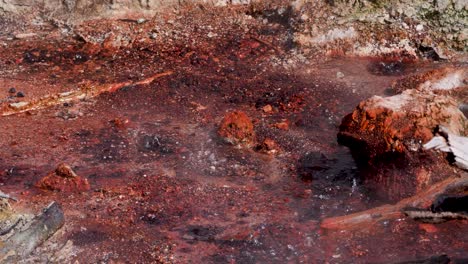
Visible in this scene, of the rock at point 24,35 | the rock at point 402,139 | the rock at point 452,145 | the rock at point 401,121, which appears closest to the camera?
the rock at point 452,145

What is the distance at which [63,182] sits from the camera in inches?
228

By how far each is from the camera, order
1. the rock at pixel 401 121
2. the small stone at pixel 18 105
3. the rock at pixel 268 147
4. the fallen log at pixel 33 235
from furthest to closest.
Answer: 1. the small stone at pixel 18 105
2. the rock at pixel 268 147
3. the rock at pixel 401 121
4. the fallen log at pixel 33 235

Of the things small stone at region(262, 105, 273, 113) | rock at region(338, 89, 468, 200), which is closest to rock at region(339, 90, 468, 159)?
rock at region(338, 89, 468, 200)

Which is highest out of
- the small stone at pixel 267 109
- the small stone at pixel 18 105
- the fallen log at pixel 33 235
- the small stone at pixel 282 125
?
the small stone at pixel 267 109

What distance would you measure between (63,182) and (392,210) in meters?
2.94

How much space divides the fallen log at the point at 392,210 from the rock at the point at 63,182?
223 cm

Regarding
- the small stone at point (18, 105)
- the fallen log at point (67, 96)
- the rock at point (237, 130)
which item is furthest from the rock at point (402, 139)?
the small stone at point (18, 105)

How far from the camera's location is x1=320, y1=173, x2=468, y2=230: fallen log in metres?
5.22

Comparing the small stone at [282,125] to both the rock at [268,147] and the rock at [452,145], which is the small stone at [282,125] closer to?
the rock at [268,147]

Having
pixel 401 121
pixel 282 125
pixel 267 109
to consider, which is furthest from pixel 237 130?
pixel 401 121

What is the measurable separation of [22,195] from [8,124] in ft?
5.60

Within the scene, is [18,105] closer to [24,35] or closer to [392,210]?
[24,35]

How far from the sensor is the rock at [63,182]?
5785 mm

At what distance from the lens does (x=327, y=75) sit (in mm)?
8188
